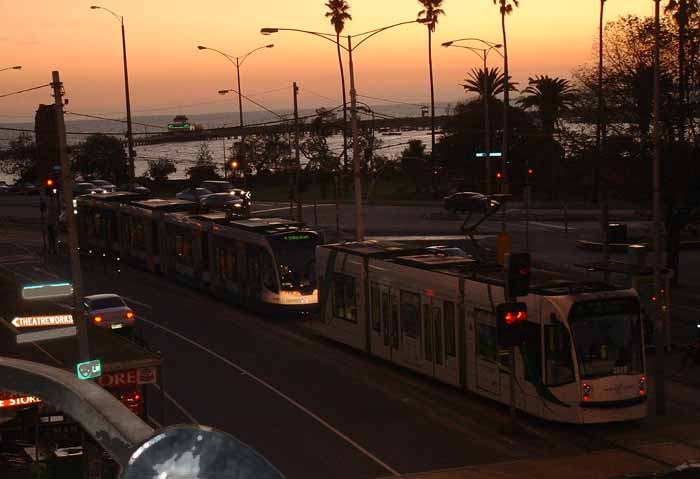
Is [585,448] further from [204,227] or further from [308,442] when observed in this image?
[204,227]

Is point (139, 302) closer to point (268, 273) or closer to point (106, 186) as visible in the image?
point (268, 273)

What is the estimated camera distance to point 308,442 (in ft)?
65.9

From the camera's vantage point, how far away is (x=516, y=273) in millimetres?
19406

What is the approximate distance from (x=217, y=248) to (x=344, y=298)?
34.8 ft

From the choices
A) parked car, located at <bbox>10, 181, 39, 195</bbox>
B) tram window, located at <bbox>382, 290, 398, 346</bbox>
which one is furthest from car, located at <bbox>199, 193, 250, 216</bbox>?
tram window, located at <bbox>382, 290, 398, 346</bbox>

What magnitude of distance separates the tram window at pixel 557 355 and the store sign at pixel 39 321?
870 centimetres

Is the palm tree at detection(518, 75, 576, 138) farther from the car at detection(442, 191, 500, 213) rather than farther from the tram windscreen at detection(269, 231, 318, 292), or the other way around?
the tram windscreen at detection(269, 231, 318, 292)

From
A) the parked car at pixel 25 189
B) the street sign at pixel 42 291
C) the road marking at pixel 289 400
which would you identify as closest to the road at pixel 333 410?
the road marking at pixel 289 400

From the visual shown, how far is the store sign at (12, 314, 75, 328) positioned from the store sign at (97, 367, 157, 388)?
1046 mm

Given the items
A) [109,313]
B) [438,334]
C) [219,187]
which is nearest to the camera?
[438,334]

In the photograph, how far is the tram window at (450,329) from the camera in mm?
22719

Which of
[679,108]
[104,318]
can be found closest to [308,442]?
[104,318]

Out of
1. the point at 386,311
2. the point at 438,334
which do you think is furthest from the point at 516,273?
the point at 386,311

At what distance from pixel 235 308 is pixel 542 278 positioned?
1749cm
